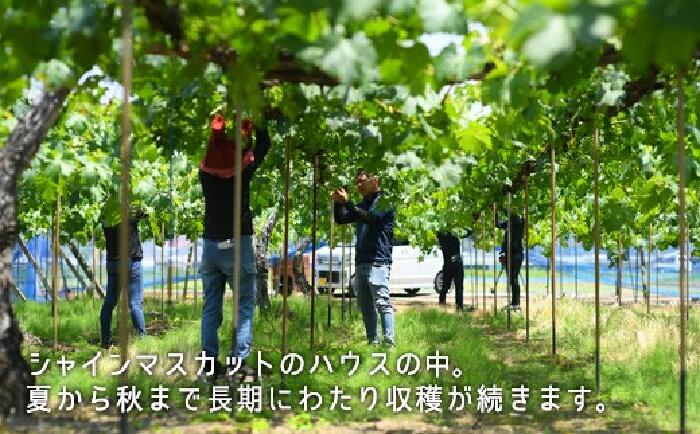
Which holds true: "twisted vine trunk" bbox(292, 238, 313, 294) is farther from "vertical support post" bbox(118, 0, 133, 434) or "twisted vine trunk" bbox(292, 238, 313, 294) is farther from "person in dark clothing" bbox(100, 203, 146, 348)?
"vertical support post" bbox(118, 0, 133, 434)

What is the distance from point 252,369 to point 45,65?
3.28 metres

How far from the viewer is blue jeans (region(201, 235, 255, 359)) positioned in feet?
18.4

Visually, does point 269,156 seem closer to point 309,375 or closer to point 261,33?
point 309,375

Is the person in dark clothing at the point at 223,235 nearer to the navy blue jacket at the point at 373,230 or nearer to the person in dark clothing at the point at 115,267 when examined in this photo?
the navy blue jacket at the point at 373,230

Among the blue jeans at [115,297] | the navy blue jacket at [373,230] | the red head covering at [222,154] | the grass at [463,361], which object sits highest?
the red head covering at [222,154]

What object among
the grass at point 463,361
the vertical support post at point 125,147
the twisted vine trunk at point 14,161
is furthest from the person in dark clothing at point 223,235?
the vertical support post at point 125,147

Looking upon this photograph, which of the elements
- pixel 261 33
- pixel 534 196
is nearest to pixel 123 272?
pixel 261 33

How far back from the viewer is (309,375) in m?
6.18

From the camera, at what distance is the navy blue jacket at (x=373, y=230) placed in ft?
25.7

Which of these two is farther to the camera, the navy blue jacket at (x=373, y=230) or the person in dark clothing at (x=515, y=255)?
the person in dark clothing at (x=515, y=255)

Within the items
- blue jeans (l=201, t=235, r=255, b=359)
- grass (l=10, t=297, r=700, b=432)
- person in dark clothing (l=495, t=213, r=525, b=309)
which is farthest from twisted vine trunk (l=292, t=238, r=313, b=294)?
blue jeans (l=201, t=235, r=255, b=359)

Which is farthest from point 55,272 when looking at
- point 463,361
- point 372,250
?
point 463,361

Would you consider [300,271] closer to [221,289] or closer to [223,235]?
[221,289]

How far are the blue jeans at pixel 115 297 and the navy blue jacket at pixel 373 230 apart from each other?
6.80ft
